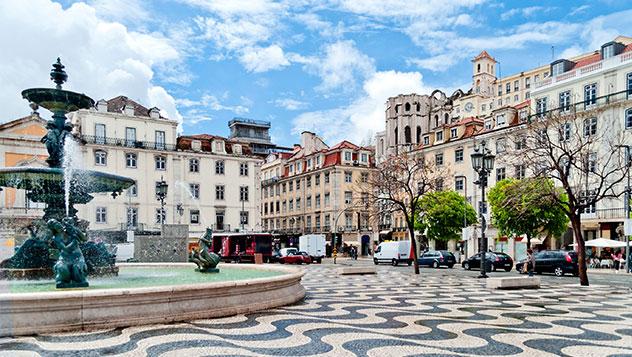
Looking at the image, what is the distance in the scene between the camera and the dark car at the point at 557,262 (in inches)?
1016

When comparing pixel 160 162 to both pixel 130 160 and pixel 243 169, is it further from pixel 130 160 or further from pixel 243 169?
pixel 243 169

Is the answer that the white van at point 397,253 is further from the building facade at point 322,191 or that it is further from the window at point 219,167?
the window at point 219,167

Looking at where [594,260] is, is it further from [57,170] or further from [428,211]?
[57,170]

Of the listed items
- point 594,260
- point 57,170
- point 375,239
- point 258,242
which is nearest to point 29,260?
point 57,170

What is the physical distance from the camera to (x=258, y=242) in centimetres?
4047

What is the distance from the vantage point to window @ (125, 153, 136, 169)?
1896 inches

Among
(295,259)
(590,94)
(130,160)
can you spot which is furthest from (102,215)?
(590,94)

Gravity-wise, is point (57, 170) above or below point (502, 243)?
above

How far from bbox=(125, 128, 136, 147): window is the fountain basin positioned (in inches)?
1643

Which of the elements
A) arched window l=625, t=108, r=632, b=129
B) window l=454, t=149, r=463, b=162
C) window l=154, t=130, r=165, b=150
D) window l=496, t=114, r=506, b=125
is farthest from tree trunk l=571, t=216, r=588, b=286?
window l=154, t=130, r=165, b=150

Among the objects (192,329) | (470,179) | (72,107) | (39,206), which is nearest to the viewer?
(192,329)

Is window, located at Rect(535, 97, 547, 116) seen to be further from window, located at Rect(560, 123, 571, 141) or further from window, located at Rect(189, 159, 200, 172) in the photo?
window, located at Rect(189, 159, 200, 172)

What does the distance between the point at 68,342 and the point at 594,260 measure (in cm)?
3590

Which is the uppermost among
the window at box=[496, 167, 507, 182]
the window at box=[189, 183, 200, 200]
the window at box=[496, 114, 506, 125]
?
the window at box=[496, 114, 506, 125]
